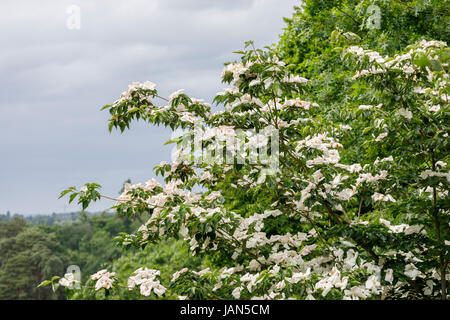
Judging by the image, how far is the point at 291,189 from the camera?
11.0 feet

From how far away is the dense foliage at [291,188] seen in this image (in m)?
2.89

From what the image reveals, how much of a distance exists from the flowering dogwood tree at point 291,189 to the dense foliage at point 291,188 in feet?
0.03

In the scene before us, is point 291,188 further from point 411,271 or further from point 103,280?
point 103,280

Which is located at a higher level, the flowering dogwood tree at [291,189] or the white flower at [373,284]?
the flowering dogwood tree at [291,189]

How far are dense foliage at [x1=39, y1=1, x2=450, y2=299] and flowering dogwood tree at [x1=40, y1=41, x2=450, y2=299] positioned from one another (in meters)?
0.01

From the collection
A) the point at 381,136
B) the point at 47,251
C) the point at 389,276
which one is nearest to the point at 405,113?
the point at 381,136

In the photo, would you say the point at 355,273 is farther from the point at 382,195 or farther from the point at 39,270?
the point at 39,270

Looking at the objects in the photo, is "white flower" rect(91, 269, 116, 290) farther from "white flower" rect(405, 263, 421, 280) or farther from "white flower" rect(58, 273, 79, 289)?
"white flower" rect(405, 263, 421, 280)

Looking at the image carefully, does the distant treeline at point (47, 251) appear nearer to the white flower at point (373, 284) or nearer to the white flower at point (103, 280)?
the white flower at point (103, 280)

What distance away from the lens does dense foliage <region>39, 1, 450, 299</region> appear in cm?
289

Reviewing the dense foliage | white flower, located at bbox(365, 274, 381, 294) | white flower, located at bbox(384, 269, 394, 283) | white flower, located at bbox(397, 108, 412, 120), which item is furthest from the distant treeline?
white flower, located at bbox(397, 108, 412, 120)

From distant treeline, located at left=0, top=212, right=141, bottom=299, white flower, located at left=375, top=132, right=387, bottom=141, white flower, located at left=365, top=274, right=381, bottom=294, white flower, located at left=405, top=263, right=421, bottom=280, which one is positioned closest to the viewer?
white flower, located at left=365, top=274, right=381, bottom=294

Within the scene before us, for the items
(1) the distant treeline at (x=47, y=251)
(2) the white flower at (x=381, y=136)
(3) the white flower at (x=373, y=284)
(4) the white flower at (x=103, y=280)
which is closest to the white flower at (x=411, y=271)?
(3) the white flower at (x=373, y=284)
